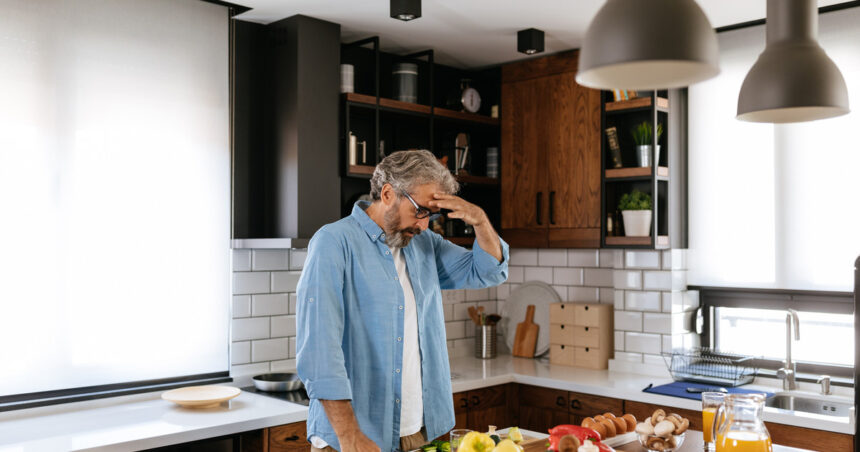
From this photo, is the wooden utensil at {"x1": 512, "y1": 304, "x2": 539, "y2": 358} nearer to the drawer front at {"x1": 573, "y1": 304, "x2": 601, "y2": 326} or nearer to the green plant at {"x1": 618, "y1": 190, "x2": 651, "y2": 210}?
the drawer front at {"x1": 573, "y1": 304, "x2": 601, "y2": 326}

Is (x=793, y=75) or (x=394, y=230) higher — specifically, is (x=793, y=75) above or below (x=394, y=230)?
above

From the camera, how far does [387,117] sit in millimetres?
4152

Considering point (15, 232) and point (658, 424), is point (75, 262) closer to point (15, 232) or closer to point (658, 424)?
point (15, 232)

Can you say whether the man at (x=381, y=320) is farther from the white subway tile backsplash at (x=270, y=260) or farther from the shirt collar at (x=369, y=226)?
the white subway tile backsplash at (x=270, y=260)

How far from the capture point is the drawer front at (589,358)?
13.5 feet

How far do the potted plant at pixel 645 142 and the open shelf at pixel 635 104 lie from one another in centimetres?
9

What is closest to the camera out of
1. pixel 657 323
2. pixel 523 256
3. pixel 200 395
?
pixel 200 395

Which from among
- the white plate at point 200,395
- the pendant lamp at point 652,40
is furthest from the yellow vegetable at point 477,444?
the white plate at point 200,395

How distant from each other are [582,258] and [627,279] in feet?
1.31

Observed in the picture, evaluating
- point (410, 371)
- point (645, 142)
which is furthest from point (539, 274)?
point (410, 371)

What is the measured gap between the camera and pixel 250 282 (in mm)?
3611

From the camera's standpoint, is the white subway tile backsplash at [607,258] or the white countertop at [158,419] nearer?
the white countertop at [158,419]

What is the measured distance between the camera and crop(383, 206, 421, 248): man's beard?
2.37m

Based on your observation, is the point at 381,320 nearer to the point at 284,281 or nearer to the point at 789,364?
the point at 284,281
